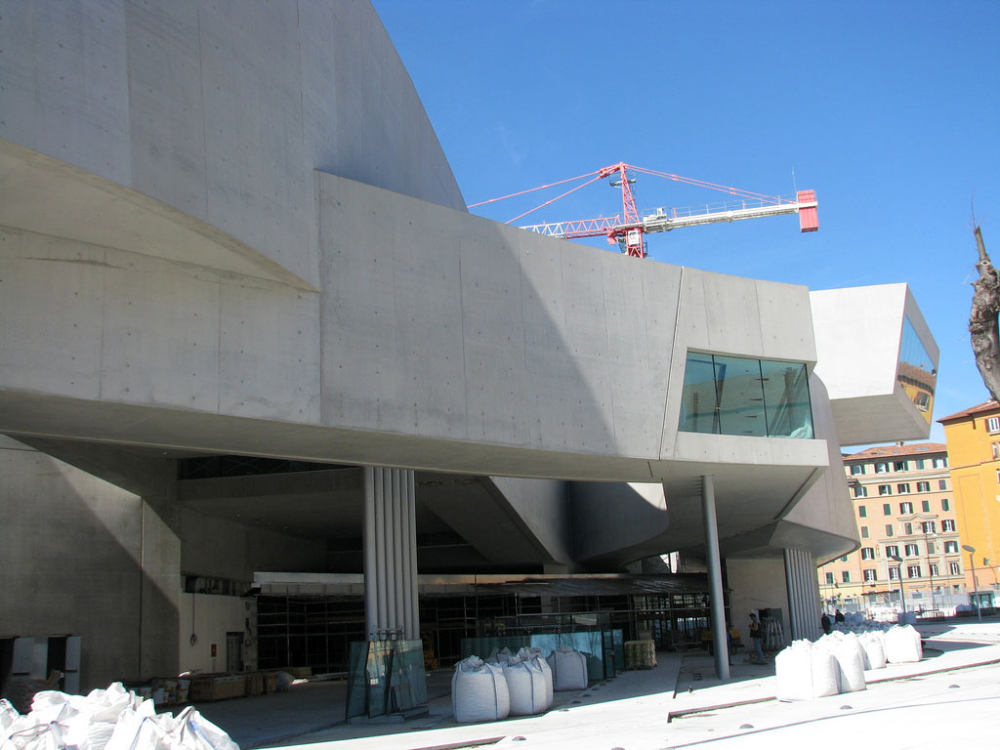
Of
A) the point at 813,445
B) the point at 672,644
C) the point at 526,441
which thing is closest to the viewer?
the point at 526,441

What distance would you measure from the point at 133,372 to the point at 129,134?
124 inches

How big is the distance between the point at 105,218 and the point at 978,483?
294 ft

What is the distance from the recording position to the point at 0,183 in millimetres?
10969

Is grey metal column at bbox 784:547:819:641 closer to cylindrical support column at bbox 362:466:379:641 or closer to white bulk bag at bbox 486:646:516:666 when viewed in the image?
white bulk bag at bbox 486:646:516:666

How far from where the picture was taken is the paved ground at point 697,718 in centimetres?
1109

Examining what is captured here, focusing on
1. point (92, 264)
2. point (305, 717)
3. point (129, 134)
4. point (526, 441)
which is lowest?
point (305, 717)

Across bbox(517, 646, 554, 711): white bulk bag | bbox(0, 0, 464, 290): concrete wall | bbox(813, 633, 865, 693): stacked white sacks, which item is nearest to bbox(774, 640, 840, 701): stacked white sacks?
bbox(813, 633, 865, 693): stacked white sacks

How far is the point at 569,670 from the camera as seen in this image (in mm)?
21203

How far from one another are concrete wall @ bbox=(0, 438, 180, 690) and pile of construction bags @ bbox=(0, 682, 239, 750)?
43.7 ft

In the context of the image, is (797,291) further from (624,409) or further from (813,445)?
(624,409)

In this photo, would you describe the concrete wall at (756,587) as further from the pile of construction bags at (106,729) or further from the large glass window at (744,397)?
the pile of construction bags at (106,729)

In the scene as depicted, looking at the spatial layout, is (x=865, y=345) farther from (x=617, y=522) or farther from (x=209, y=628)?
(x=209, y=628)

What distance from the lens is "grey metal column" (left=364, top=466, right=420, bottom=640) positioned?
1912cm

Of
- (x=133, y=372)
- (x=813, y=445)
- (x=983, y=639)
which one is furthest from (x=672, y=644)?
(x=133, y=372)
